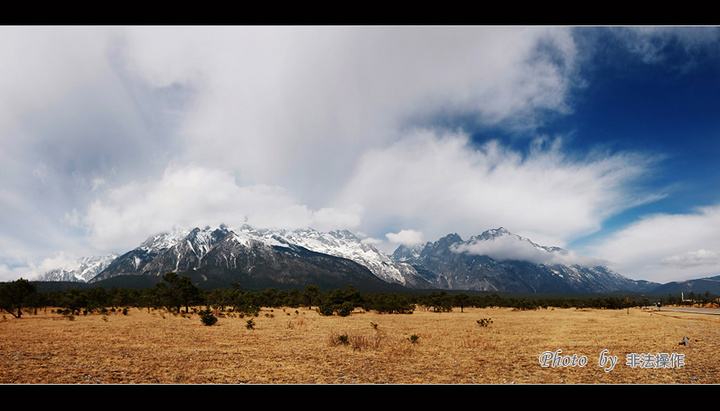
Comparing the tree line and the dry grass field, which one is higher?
the dry grass field

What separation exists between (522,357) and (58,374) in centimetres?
2362

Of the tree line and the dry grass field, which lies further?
the tree line

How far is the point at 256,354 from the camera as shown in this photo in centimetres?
1892

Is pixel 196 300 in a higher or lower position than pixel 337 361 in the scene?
lower

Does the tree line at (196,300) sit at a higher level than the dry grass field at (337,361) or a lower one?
lower

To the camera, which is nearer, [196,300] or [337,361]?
[337,361]

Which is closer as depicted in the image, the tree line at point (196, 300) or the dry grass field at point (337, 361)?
the dry grass field at point (337, 361)

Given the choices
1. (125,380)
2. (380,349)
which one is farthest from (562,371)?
(125,380)
